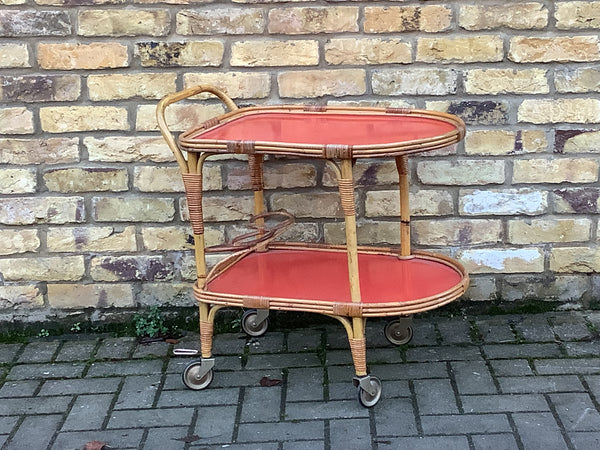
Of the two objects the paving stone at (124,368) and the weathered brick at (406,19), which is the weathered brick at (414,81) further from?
the paving stone at (124,368)

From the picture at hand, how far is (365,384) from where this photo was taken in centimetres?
282

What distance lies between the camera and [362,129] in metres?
2.93

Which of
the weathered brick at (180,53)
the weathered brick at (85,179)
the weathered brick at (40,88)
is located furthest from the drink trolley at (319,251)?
the weathered brick at (40,88)

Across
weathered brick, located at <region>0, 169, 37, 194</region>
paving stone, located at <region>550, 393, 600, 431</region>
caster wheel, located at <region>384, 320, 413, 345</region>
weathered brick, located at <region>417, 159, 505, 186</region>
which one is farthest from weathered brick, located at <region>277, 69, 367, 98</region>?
paving stone, located at <region>550, 393, 600, 431</region>

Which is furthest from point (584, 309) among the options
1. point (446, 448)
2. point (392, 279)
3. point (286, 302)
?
point (286, 302)

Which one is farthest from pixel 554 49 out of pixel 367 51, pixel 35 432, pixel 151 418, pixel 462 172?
pixel 35 432

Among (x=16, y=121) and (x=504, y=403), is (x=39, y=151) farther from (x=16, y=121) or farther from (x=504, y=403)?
(x=504, y=403)

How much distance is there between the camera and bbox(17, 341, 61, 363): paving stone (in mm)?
3348

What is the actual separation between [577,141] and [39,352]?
258 cm

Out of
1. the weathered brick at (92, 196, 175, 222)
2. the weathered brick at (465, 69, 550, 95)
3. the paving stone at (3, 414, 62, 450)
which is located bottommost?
the paving stone at (3, 414, 62, 450)

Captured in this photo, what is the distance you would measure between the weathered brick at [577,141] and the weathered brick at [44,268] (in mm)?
2227

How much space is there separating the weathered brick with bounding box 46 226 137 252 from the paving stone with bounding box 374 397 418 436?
138 centimetres

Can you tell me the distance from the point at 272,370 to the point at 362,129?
3.50 ft

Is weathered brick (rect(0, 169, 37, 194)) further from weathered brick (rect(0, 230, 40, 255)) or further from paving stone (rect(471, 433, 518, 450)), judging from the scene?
paving stone (rect(471, 433, 518, 450))
